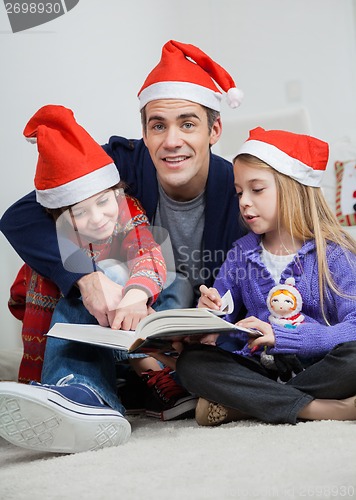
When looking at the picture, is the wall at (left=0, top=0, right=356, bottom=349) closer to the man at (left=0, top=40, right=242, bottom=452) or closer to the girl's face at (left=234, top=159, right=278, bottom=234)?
the man at (left=0, top=40, right=242, bottom=452)

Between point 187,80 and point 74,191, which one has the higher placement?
point 187,80

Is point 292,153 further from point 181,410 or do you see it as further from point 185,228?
point 181,410

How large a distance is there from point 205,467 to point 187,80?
1006 mm

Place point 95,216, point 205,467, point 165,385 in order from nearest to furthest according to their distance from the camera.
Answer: point 205,467, point 165,385, point 95,216

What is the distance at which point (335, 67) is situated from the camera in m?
3.75

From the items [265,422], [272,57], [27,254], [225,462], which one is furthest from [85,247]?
[272,57]

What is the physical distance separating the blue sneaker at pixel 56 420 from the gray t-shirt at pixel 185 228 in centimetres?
58

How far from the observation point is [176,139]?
1580 millimetres

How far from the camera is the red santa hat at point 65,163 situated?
1.51 m

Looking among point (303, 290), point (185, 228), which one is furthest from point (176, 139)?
point (303, 290)

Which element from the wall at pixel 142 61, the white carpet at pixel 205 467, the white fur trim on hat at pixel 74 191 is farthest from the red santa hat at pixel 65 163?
the wall at pixel 142 61

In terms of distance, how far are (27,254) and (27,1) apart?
140cm

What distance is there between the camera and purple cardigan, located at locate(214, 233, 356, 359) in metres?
1.26

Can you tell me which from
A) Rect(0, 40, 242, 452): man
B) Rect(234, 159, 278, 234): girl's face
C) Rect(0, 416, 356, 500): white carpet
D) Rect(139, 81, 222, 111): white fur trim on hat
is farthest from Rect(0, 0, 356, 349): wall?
Rect(0, 416, 356, 500): white carpet
